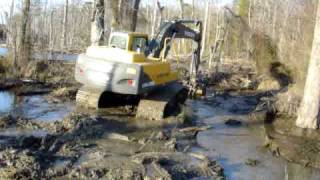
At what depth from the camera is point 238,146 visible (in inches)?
416

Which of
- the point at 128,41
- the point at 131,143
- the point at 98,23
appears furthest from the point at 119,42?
the point at 98,23

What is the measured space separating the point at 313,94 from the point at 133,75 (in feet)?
13.5

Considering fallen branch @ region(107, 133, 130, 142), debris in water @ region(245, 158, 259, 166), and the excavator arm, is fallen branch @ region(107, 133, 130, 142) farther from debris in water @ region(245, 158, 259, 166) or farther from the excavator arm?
the excavator arm

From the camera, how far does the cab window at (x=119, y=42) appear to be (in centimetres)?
1269

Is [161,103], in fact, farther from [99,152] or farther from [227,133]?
[99,152]

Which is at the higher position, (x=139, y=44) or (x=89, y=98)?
(x=139, y=44)

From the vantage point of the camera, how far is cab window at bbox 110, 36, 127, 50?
12688mm

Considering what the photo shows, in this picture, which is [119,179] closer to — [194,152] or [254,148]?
[194,152]

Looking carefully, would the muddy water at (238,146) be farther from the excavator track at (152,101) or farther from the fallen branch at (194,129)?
the excavator track at (152,101)

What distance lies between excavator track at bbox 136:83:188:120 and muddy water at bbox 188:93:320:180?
75cm

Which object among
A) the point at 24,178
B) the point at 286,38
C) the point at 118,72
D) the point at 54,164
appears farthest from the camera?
the point at 286,38

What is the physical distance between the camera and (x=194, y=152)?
9.50 m

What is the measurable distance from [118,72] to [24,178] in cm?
503

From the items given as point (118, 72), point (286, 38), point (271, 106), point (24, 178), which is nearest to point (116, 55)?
point (118, 72)
